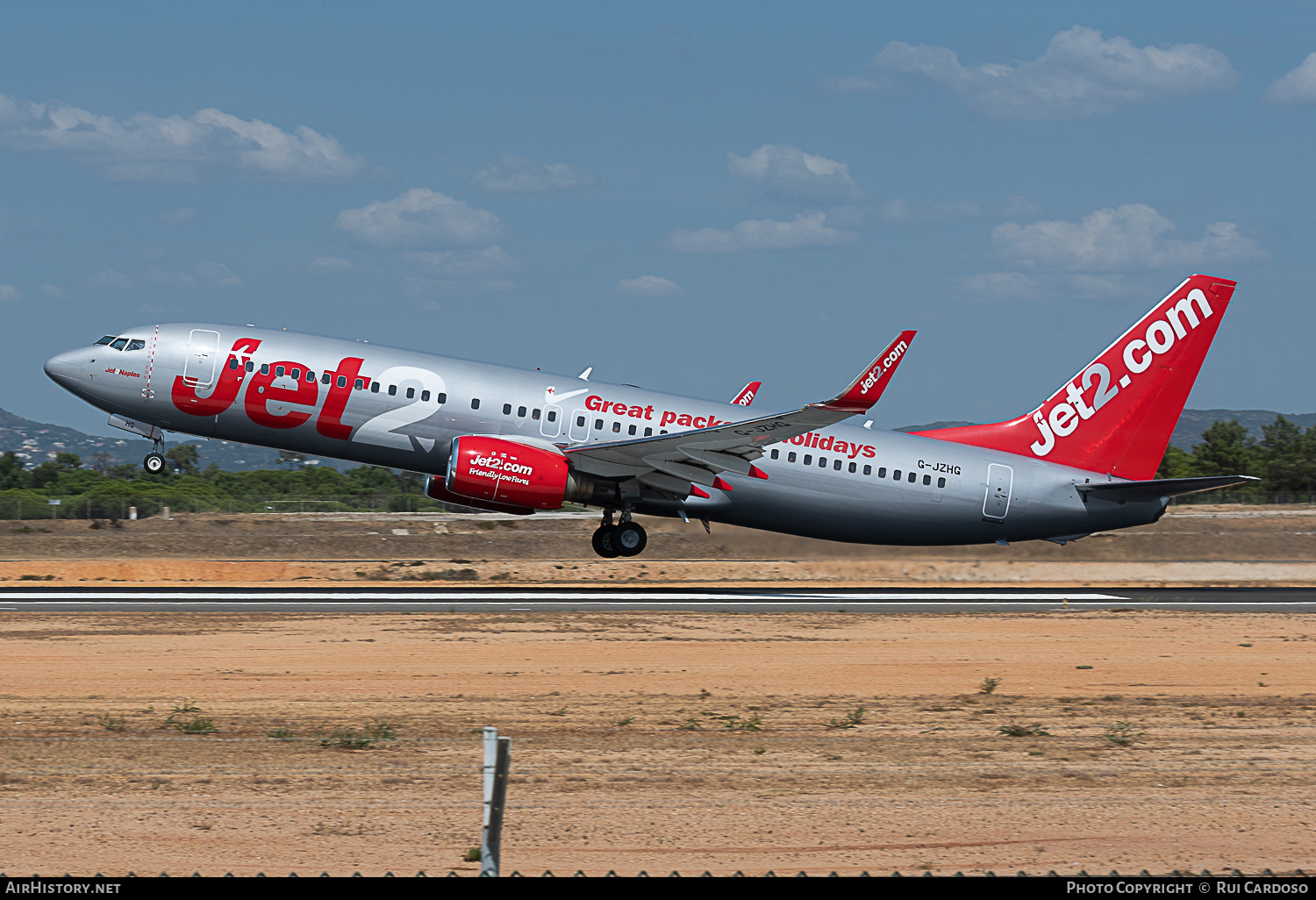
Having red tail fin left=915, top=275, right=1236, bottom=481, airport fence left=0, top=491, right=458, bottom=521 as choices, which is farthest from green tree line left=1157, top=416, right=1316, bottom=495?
airport fence left=0, top=491, right=458, bottom=521

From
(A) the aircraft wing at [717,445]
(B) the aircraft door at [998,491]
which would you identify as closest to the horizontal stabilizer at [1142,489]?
(B) the aircraft door at [998,491]

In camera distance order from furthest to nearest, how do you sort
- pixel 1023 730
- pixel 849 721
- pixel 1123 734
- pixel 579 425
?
1. pixel 579 425
2. pixel 849 721
3. pixel 1023 730
4. pixel 1123 734

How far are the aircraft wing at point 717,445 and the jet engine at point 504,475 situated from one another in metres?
0.80

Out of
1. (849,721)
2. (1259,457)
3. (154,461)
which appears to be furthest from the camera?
(1259,457)

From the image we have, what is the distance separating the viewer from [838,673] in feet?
64.1

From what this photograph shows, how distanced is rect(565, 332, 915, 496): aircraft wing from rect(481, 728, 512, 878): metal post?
→ 21.4 m

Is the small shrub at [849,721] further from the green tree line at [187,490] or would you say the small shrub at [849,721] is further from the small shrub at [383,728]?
the green tree line at [187,490]

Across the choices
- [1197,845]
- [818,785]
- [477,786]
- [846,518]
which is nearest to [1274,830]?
[1197,845]

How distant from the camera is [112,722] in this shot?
586 inches

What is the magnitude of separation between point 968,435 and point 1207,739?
21.2 metres

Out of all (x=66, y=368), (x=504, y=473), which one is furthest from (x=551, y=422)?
(x=66, y=368)

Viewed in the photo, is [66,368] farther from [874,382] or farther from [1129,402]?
[1129,402]

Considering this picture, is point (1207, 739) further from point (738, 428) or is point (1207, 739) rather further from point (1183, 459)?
point (1183, 459)

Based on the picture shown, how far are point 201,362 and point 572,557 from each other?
900 inches
